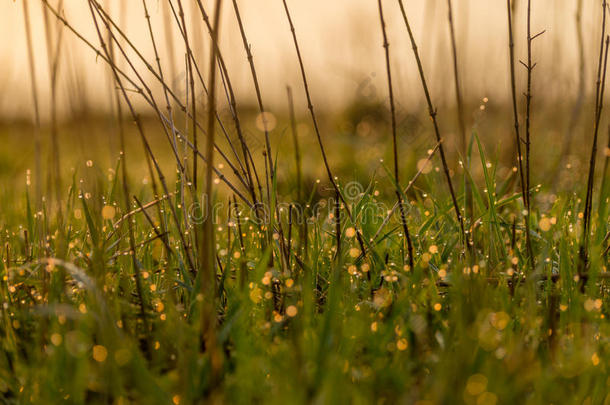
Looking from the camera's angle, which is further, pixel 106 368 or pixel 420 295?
pixel 420 295

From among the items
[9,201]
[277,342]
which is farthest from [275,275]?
[9,201]

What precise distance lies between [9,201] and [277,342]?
1345 mm

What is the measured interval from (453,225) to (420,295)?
41 centimetres

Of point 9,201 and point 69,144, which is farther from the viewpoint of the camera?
point 69,144

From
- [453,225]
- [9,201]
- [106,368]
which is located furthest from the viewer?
[9,201]

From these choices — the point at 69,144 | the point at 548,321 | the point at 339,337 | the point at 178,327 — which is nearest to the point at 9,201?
the point at 178,327

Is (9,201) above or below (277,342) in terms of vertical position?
above

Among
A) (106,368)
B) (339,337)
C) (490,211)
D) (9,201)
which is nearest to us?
(106,368)

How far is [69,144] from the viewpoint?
459cm

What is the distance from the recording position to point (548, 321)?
98cm

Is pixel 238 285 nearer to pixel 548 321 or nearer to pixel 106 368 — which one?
pixel 106 368

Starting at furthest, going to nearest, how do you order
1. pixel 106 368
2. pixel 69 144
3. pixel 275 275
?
pixel 69 144
pixel 275 275
pixel 106 368

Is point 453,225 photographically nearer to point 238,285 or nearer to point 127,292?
point 238,285

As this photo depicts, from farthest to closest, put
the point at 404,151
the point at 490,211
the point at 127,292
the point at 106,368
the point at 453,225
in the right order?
the point at 404,151
the point at 453,225
the point at 490,211
the point at 127,292
the point at 106,368
